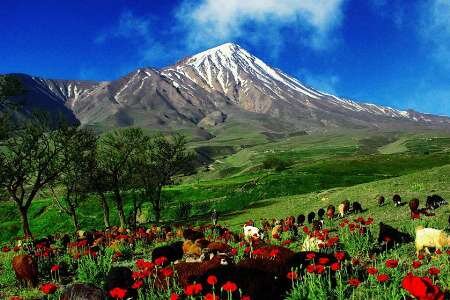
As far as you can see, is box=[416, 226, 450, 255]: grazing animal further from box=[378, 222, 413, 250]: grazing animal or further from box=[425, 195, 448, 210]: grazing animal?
box=[425, 195, 448, 210]: grazing animal

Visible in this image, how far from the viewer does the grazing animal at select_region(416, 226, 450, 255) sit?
18.5 m

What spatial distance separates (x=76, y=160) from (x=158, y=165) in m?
16.2

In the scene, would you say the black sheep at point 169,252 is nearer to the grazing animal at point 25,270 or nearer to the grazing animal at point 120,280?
the grazing animal at point 120,280

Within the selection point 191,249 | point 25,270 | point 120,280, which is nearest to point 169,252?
point 191,249

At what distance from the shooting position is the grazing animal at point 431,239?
18.5 meters

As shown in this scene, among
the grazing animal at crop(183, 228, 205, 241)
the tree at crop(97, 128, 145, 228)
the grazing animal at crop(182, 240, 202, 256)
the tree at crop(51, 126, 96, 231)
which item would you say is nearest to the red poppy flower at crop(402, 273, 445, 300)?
the grazing animal at crop(182, 240, 202, 256)

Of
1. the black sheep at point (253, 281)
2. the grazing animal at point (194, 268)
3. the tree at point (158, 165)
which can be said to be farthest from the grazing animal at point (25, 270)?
the tree at point (158, 165)

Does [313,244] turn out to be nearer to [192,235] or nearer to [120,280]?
[120,280]

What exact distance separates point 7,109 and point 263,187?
189 feet

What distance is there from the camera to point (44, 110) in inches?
2392

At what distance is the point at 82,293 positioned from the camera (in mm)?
13891

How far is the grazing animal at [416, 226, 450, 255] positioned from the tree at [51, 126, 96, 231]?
48251 mm

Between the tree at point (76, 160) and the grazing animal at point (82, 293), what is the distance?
47898 mm

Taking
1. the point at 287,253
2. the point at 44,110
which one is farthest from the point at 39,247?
the point at 44,110
